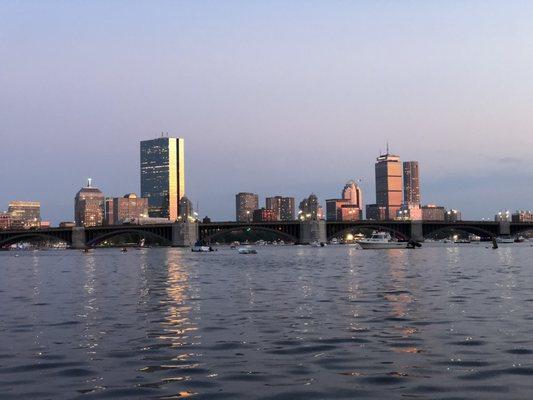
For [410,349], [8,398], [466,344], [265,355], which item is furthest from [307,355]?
[8,398]

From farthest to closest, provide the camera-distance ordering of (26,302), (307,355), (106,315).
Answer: (26,302)
(106,315)
(307,355)

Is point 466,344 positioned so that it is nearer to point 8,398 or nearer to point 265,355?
point 265,355

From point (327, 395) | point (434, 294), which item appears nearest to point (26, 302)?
point (434, 294)

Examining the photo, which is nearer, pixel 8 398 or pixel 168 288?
pixel 8 398

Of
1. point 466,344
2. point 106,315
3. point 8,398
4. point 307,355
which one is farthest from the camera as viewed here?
point 106,315

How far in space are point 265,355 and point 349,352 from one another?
2.89 metres

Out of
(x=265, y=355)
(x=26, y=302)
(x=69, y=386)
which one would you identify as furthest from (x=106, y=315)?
(x=69, y=386)

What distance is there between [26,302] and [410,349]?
30.8 meters

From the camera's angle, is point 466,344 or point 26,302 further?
point 26,302

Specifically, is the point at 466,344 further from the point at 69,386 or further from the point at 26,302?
the point at 26,302

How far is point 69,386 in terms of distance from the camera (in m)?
18.7

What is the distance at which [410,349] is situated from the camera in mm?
24266

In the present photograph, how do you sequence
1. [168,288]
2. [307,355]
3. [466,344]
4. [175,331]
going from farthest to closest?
[168,288] < [175,331] < [466,344] < [307,355]

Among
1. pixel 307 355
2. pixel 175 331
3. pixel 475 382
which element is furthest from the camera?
pixel 175 331
